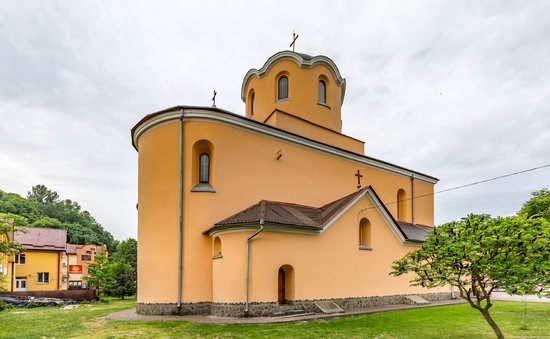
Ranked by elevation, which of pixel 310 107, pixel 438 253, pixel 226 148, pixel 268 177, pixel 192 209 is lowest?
pixel 438 253

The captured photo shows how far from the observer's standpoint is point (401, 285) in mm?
18281

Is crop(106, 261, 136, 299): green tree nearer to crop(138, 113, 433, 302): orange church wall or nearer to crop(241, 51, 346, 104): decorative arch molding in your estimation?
crop(138, 113, 433, 302): orange church wall

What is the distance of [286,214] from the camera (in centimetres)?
1491

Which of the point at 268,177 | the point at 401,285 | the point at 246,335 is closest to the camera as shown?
the point at 246,335

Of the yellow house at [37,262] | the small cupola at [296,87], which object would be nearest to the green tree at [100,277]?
the yellow house at [37,262]

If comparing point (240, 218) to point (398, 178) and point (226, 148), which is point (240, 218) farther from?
point (398, 178)

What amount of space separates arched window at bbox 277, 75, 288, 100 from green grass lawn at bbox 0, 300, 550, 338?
1273cm

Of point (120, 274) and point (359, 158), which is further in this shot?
point (120, 274)

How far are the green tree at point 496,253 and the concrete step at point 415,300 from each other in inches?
392

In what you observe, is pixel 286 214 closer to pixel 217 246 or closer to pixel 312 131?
pixel 217 246

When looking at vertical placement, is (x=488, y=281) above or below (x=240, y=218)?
below

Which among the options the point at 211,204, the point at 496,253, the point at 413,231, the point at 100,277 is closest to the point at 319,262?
the point at 211,204

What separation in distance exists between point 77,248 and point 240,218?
53.6m

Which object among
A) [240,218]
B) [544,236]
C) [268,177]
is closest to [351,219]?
[268,177]
